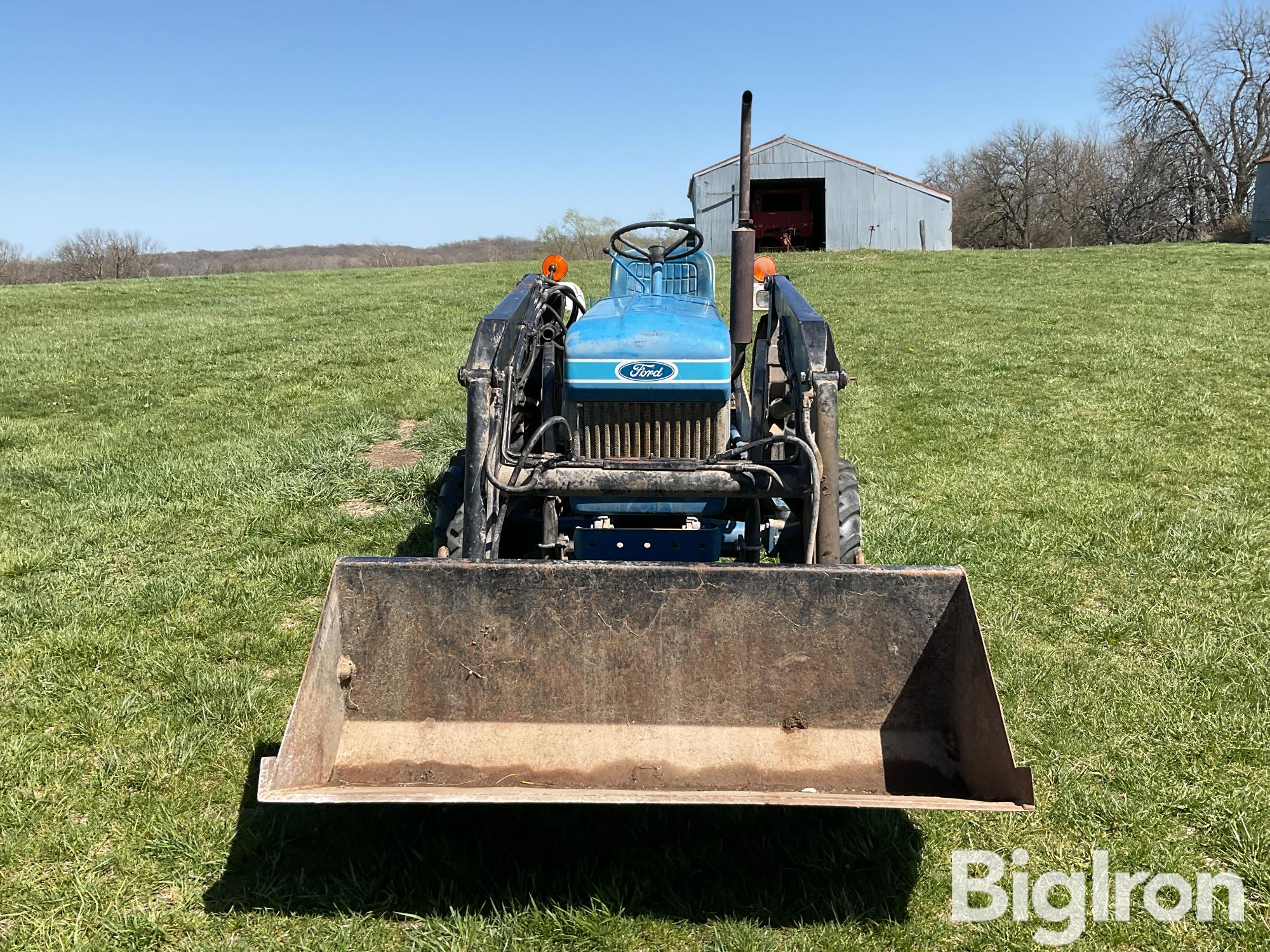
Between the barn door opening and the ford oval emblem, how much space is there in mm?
25684

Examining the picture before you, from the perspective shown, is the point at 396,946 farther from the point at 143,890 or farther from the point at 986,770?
the point at 986,770

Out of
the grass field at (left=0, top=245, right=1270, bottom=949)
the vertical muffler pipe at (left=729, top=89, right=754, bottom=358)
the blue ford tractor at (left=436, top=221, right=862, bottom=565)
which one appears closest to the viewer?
the grass field at (left=0, top=245, right=1270, bottom=949)

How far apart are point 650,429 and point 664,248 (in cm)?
134

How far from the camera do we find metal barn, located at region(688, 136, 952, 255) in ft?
93.0

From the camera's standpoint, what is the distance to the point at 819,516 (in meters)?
3.40

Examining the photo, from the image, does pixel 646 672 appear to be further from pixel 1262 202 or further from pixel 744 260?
pixel 1262 202

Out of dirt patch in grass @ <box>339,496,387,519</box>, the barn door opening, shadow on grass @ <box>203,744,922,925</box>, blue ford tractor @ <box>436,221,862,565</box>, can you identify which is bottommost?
shadow on grass @ <box>203,744,922,925</box>

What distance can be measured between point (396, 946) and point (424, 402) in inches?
261

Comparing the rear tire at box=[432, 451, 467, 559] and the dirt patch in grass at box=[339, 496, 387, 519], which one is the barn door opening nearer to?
the dirt patch in grass at box=[339, 496, 387, 519]

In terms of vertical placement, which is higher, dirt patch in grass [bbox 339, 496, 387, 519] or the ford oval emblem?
the ford oval emblem

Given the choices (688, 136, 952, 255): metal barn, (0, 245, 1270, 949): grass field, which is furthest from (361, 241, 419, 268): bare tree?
(0, 245, 1270, 949): grass field

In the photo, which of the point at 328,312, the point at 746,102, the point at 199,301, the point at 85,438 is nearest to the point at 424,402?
the point at 85,438

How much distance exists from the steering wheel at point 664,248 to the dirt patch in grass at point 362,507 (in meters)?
2.16

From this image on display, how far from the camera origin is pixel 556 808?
9.71ft
